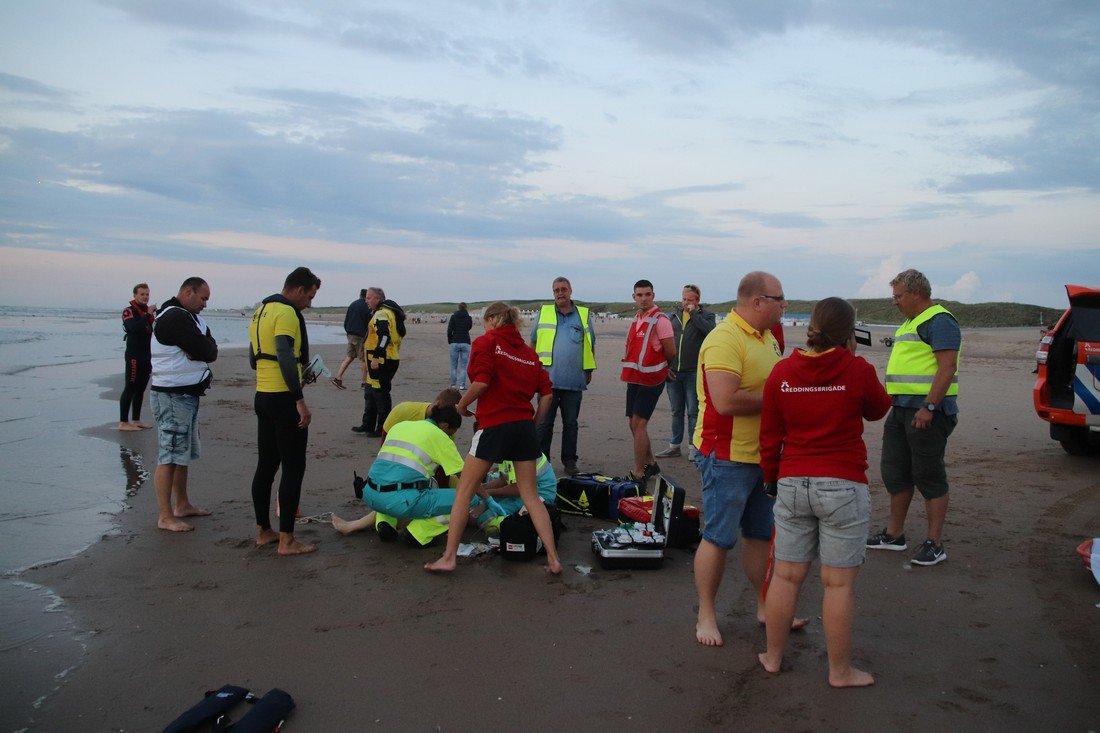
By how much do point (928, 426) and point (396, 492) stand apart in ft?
12.1

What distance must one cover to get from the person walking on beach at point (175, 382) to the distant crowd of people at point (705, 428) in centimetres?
1

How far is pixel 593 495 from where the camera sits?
20.1ft

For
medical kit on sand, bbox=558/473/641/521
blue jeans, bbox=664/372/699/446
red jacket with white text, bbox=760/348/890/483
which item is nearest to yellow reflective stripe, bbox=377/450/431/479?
medical kit on sand, bbox=558/473/641/521

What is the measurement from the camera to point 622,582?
4676 mm

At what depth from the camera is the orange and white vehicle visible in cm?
761

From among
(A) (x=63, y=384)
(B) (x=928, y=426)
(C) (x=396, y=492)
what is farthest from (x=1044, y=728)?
(A) (x=63, y=384)

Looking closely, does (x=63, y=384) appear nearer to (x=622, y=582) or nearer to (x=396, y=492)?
(x=396, y=492)

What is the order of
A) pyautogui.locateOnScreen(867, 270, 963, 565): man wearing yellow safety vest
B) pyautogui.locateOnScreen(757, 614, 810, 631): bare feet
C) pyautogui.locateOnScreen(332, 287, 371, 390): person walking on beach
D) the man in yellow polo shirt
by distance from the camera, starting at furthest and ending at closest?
1. pyautogui.locateOnScreen(332, 287, 371, 390): person walking on beach
2. pyautogui.locateOnScreen(867, 270, 963, 565): man wearing yellow safety vest
3. pyautogui.locateOnScreen(757, 614, 810, 631): bare feet
4. the man in yellow polo shirt

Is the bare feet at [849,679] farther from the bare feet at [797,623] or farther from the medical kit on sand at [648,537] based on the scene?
the medical kit on sand at [648,537]

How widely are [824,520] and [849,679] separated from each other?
0.77 metres

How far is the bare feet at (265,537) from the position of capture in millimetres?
5219

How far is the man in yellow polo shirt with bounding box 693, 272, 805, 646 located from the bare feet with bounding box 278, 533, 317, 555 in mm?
2778

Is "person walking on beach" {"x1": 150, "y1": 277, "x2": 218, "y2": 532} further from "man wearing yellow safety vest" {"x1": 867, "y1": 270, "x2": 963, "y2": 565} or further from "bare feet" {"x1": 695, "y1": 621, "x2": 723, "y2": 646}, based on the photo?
"man wearing yellow safety vest" {"x1": 867, "y1": 270, "x2": 963, "y2": 565}

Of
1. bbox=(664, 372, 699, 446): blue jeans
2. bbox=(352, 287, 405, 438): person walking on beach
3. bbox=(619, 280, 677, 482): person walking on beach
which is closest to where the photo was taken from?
bbox=(619, 280, 677, 482): person walking on beach
